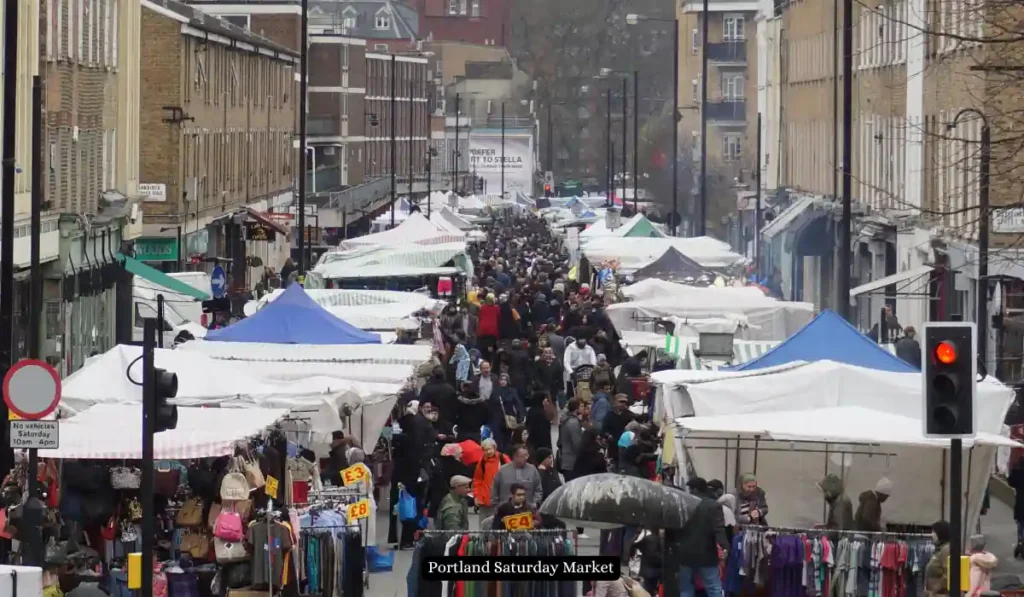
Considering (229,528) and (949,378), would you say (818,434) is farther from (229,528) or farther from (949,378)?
(949,378)

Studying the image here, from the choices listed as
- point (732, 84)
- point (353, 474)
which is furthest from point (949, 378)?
point (732, 84)

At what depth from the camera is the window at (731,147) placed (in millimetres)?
96275

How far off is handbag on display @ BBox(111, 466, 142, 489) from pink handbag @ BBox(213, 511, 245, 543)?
59.3 inches

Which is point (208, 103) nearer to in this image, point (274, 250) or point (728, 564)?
point (274, 250)

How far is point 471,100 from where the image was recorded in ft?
513

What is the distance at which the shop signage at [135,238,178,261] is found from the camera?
4759cm

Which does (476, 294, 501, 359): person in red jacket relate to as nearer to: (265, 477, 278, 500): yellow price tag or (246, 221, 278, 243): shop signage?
(265, 477, 278, 500): yellow price tag

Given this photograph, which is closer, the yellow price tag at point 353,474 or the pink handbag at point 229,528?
the pink handbag at point 229,528

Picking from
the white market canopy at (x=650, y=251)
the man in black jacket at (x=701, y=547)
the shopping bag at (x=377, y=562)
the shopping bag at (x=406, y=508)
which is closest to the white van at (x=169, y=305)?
the white market canopy at (x=650, y=251)

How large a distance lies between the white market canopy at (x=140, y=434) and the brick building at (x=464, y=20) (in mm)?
150317

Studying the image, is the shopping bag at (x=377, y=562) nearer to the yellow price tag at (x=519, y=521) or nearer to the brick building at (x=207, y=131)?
the yellow price tag at (x=519, y=521)

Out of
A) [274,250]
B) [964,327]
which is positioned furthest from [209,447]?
[274,250]

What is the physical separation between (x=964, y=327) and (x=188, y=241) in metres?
39.9

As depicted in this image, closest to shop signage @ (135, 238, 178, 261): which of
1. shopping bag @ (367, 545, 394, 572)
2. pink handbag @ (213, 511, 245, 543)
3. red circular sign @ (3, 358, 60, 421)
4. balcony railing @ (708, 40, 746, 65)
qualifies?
shopping bag @ (367, 545, 394, 572)
